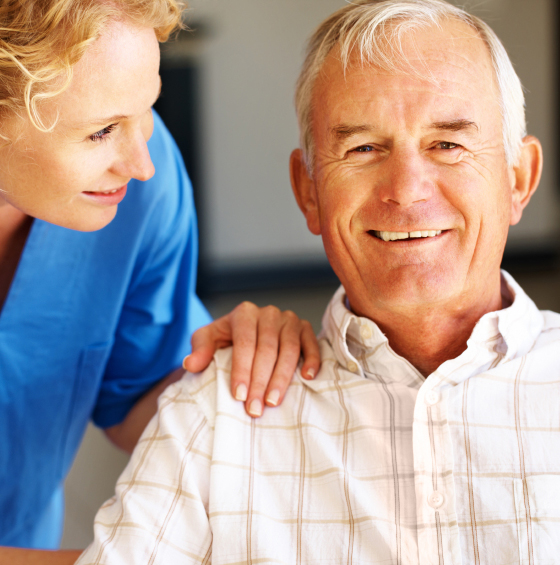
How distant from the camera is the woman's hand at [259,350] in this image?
114 centimetres

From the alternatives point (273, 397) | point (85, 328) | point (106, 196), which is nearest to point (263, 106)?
point (85, 328)

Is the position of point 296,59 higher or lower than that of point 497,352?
higher

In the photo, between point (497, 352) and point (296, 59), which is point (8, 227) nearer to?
point (497, 352)

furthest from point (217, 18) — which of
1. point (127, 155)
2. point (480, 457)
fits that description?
point (480, 457)

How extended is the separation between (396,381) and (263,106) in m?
3.83

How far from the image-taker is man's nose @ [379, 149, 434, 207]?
3.54 feet

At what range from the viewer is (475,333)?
1.12 metres

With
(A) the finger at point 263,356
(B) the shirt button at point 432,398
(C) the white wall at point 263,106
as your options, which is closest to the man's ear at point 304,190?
(A) the finger at point 263,356

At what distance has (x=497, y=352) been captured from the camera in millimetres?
1145

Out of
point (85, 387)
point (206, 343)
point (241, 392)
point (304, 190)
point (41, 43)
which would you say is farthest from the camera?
point (85, 387)

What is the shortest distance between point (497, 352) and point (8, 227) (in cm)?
99

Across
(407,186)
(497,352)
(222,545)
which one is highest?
(407,186)

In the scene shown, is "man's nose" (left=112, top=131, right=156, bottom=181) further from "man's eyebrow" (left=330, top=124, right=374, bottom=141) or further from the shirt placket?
the shirt placket

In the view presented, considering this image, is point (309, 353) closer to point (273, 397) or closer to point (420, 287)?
point (273, 397)
